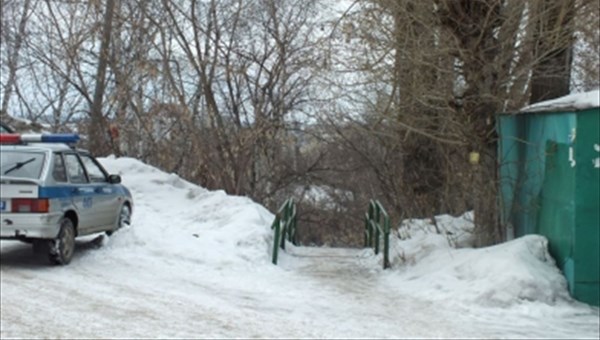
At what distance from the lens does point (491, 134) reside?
11898 millimetres

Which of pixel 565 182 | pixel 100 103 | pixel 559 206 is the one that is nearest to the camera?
pixel 565 182

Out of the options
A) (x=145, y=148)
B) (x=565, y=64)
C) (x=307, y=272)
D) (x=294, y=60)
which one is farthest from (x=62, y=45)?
(x=565, y=64)

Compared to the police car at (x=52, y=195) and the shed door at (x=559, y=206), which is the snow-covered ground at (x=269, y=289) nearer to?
the shed door at (x=559, y=206)

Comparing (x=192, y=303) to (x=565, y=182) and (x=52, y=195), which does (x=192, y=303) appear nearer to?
(x=52, y=195)

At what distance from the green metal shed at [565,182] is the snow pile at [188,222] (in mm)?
4165

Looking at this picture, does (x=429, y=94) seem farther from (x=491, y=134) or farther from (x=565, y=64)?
(x=565, y=64)

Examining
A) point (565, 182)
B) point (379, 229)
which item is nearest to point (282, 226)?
point (379, 229)

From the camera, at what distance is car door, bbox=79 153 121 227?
11.9m

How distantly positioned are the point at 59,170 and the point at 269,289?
348cm

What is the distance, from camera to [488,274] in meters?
9.66

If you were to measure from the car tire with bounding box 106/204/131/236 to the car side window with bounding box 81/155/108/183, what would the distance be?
0.71 metres

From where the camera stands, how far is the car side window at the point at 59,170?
10.7 metres

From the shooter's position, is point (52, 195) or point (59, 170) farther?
point (59, 170)

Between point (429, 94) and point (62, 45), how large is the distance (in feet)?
47.4
